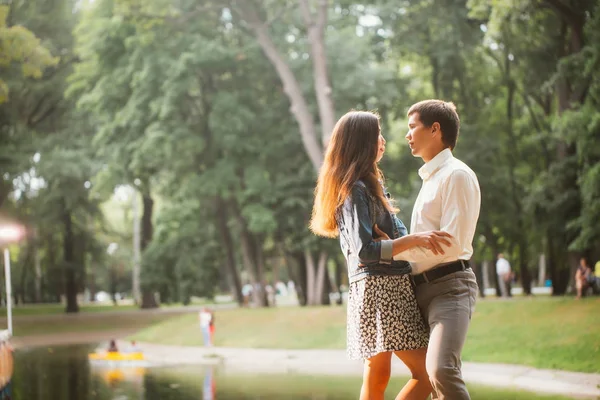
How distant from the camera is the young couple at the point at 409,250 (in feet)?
15.6

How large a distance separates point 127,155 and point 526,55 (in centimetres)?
1396

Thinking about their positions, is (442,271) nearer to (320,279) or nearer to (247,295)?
(320,279)

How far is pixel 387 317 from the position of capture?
495cm

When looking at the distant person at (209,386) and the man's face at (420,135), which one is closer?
the man's face at (420,135)

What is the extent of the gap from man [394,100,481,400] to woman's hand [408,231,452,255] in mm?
62

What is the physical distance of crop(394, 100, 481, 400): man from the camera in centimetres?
472

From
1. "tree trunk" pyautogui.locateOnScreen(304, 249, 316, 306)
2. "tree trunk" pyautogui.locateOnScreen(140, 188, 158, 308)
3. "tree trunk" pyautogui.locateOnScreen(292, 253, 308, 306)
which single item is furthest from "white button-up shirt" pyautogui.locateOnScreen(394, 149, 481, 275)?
"tree trunk" pyautogui.locateOnScreen(140, 188, 158, 308)

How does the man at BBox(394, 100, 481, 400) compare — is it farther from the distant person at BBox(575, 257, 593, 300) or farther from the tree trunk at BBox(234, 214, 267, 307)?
the tree trunk at BBox(234, 214, 267, 307)

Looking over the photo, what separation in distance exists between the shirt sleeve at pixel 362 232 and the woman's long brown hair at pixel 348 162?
87 mm

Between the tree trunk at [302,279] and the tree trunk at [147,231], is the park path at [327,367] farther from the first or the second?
the tree trunk at [147,231]

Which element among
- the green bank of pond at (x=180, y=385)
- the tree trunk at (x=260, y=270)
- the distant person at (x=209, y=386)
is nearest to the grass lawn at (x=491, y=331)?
the green bank of pond at (x=180, y=385)

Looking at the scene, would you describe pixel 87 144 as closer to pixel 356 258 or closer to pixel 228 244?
pixel 228 244

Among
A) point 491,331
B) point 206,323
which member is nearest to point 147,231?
point 206,323

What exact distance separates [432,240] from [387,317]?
21.3 inches
